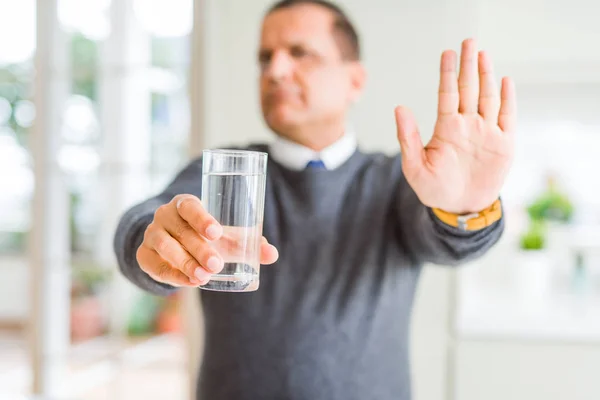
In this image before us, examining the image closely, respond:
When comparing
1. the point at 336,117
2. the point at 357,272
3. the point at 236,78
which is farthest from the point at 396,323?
the point at 236,78

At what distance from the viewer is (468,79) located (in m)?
0.77

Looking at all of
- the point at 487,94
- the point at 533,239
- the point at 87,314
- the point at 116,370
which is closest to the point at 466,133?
the point at 487,94

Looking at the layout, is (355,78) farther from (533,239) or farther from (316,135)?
(533,239)

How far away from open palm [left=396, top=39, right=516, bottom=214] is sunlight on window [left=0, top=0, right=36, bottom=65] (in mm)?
4492

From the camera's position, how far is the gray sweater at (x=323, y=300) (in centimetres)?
106

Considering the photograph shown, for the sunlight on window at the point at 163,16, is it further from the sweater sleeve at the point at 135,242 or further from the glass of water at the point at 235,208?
the glass of water at the point at 235,208

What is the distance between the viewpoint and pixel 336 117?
1151 millimetres

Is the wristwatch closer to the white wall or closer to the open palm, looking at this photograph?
the open palm

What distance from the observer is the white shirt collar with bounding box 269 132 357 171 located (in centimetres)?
115

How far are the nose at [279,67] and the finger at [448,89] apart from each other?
1.16ft

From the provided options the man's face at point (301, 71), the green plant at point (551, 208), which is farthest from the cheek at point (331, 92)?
the green plant at point (551, 208)

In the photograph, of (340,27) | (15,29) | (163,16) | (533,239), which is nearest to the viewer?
(340,27)

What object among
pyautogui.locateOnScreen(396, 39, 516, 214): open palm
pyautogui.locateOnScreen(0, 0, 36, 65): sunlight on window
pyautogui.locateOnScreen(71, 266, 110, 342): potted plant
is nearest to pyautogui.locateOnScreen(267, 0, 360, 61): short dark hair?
pyautogui.locateOnScreen(396, 39, 516, 214): open palm

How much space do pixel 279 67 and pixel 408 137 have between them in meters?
0.36
